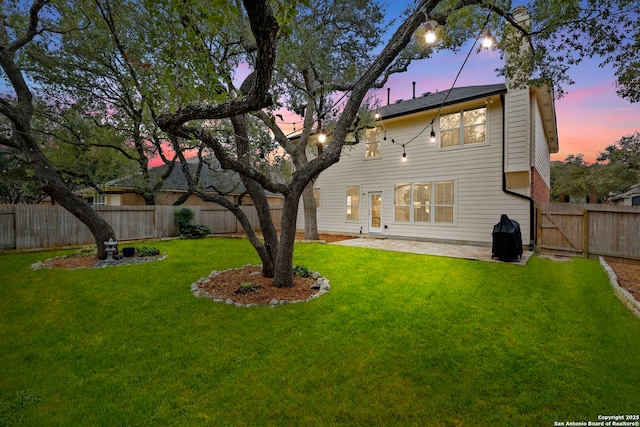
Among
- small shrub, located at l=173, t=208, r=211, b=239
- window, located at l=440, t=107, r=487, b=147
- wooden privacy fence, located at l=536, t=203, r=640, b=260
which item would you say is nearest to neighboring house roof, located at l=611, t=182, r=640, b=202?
wooden privacy fence, located at l=536, t=203, r=640, b=260

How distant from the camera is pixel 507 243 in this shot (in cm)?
720

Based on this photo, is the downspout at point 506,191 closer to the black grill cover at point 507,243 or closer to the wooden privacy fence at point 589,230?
the wooden privacy fence at point 589,230

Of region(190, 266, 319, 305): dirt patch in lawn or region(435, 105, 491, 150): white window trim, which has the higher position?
region(435, 105, 491, 150): white window trim

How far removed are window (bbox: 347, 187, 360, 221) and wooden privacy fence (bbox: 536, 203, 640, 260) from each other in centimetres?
690

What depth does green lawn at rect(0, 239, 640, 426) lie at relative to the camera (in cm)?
216

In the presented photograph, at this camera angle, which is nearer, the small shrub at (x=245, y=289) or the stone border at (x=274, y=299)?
the stone border at (x=274, y=299)

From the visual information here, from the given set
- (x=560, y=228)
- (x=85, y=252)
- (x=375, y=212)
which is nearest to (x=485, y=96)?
(x=560, y=228)

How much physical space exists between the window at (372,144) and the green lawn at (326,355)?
8.23 meters

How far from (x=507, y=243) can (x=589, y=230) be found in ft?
9.59

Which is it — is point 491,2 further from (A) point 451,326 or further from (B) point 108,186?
(B) point 108,186

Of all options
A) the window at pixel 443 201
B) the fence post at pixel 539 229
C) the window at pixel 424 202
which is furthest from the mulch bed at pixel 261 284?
the window at pixel 424 202

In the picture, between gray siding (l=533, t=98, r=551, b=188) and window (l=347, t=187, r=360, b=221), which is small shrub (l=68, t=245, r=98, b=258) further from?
gray siding (l=533, t=98, r=551, b=188)

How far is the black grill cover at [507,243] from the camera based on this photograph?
7176 mm

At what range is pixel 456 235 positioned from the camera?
10.1 meters
